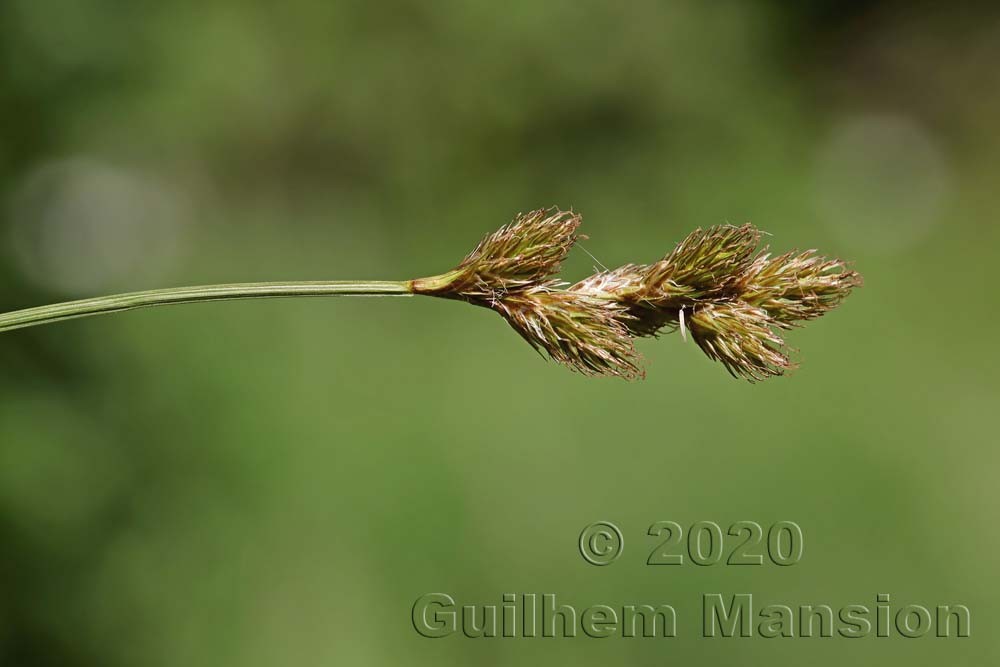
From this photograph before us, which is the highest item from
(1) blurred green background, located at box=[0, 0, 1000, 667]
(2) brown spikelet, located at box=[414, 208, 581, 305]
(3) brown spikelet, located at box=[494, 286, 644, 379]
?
(1) blurred green background, located at box=[0, 0, 1000, 667]

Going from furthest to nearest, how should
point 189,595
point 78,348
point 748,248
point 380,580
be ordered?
point 380,580 → point 189,595 → point 78,348 → point 748,248

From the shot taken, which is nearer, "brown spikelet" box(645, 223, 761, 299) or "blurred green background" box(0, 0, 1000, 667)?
"brown spikelet" box(645, 223, 761, 299)

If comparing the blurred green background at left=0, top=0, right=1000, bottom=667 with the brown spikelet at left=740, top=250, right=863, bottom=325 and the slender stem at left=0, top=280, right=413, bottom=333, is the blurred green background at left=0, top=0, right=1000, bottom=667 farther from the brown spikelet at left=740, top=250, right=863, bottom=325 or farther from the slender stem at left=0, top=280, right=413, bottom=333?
the brown spikelet at left=740, top=250, right=863, bottom=325

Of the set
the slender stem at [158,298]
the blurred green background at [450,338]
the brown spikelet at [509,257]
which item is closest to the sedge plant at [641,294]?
the brown spikelet at [509,257]

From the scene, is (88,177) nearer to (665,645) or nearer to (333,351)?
(333,351)

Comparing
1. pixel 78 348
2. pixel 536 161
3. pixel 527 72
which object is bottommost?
pixel 78 348

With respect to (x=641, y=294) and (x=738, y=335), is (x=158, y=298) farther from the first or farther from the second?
(x=738, y=335)

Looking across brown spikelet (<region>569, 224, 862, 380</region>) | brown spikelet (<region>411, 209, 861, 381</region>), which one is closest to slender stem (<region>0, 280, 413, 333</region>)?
brown spikelet (<region>411, 209, 861, 381</region>)

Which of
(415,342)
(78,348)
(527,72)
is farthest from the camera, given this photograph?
(527,72)

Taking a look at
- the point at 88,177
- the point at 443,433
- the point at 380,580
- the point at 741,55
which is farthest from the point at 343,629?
the point at 741,55
